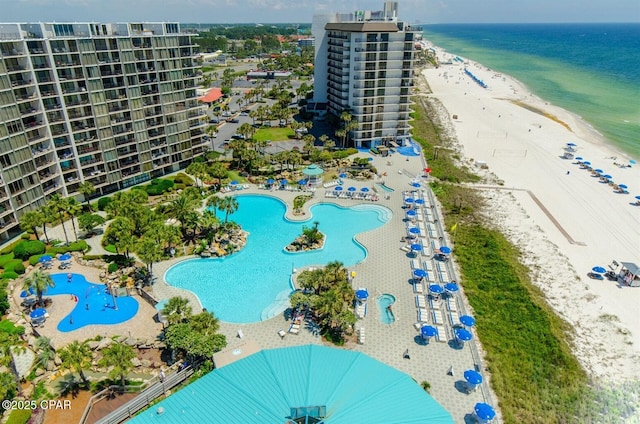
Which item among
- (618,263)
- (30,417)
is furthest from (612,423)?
(30,417)

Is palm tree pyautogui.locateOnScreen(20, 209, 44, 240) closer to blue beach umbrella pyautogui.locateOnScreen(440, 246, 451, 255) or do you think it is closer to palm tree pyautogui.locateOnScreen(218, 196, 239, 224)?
palm tree pyautogui.locateOnScreen(218, 196, 239, 224)

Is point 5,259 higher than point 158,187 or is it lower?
lower

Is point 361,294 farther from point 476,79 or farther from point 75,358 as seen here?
point 476,79

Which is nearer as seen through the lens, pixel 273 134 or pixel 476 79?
pixel 273 134

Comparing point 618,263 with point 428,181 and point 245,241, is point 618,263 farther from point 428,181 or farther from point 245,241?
point 245,241

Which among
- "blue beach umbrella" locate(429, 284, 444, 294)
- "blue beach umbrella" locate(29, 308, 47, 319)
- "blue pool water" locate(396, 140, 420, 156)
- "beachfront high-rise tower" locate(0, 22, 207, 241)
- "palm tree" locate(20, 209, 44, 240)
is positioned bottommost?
"blue beach umbrella" locate(429, 284, 444, 294)

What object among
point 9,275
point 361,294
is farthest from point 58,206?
point 361,294

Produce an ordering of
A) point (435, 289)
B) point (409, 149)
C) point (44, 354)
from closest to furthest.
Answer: point (44, 354) → point (435, 289) → point (409, 149)

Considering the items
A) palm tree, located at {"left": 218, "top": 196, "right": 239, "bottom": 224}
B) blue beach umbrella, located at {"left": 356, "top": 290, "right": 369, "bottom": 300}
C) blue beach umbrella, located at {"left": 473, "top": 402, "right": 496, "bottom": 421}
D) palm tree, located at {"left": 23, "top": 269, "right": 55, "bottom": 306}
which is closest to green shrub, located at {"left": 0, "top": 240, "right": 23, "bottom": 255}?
palm tree, located at {"left": 23, "top": 269, "right": 55, "bottom": 306}
